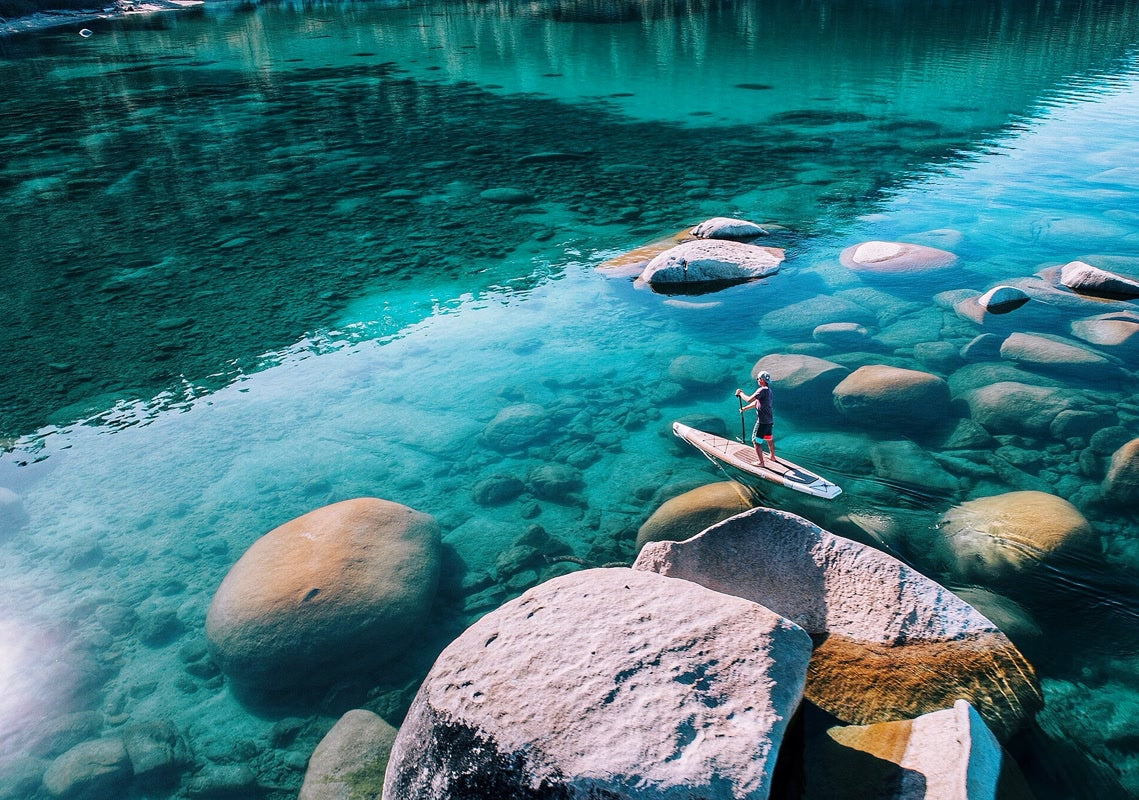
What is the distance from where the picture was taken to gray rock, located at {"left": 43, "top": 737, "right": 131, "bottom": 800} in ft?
21.5

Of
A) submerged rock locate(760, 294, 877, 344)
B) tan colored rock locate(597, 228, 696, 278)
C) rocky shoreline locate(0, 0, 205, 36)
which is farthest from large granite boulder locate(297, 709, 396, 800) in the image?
rocky shoreline locate(0, 0, 205, 36)

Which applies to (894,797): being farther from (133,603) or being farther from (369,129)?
(369,129)

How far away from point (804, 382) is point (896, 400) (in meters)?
1.39

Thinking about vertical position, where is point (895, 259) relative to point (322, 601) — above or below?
above

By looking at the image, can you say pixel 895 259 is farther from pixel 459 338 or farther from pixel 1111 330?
pixel 459 338

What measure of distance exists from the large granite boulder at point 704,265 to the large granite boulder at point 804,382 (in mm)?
4058

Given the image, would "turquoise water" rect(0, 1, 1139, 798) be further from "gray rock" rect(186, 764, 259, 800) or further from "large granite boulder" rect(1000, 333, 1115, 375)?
"large granite boulder" rect(1000, 333, 1115, 375)

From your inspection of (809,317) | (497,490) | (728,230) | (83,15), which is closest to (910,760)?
(497,490)

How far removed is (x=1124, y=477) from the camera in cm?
864

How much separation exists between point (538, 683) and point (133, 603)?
6167mm

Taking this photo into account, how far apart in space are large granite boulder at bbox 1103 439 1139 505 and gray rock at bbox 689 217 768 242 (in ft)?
32.1

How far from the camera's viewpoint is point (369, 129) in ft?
100

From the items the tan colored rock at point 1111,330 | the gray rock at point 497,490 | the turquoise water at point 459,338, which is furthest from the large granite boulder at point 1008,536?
the tan colored rock at point 1111,330

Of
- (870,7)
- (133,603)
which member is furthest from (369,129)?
(870,7)
